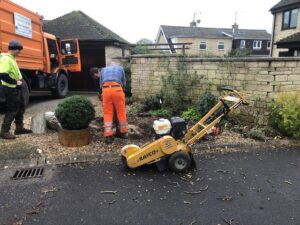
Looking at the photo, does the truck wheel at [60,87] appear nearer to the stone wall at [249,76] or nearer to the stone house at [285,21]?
the stone wall at [249,76]

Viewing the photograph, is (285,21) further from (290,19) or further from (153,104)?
(153,104)

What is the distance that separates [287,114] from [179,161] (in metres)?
3.33

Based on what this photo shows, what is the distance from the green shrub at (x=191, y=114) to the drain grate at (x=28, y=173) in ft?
14.0

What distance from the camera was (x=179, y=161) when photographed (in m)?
4.69

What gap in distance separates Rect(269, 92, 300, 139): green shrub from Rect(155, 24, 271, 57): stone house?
3606cm

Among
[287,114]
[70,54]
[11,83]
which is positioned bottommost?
[287,114]

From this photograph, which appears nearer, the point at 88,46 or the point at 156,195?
the point at 156,195

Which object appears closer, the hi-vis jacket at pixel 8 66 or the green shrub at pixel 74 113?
the green shrub at pixel 74 113

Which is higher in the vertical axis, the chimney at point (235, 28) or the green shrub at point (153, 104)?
the chimney at point (235, 28)

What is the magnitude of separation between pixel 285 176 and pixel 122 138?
3224 mm

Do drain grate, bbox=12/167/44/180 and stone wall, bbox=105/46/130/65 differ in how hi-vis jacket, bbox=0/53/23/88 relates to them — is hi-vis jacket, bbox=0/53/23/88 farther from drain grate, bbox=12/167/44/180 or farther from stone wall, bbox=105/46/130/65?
stone wall, bbox=105/46/130/65

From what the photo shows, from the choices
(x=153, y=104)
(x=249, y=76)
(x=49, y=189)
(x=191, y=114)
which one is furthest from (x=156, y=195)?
(x=153, y=104)

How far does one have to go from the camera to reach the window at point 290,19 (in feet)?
77.9

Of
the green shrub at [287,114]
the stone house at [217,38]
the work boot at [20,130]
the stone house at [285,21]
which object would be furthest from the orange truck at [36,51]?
the stone house at [217,38]
